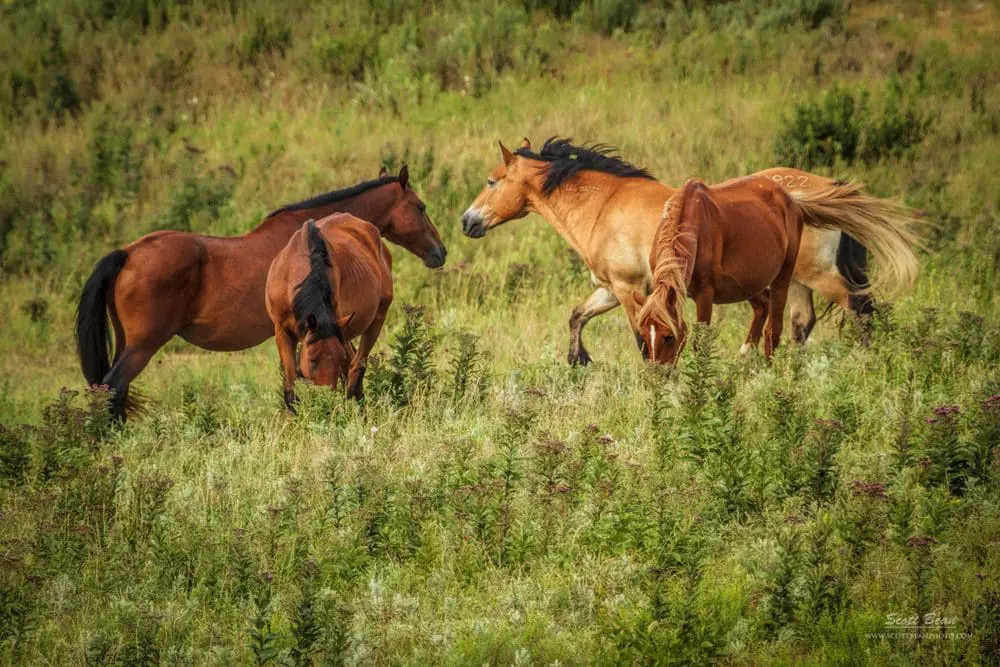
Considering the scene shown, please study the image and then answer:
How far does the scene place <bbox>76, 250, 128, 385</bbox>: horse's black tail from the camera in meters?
9.07

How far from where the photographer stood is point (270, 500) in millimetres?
6988

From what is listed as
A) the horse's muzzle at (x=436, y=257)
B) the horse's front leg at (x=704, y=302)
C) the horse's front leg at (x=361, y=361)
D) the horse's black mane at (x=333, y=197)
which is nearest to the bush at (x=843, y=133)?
the horse's muzzle at (x=436, y=257)

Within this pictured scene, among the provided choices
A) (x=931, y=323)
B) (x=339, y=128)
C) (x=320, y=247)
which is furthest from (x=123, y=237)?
(x=931, y=323)

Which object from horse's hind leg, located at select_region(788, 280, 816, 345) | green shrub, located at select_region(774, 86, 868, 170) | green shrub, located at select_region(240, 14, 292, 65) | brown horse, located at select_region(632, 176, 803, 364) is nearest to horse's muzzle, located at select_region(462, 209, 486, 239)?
brown horse, located at select_region(632, 176, 803, 364)

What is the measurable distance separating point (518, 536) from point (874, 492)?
1.79 meters

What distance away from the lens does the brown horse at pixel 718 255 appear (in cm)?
790

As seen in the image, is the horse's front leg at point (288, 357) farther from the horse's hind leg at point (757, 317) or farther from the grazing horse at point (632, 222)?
the horse's hind leg at point (757, 317)

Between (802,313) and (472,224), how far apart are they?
10.3 ft

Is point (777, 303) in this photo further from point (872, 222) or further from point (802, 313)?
point (802, 313)

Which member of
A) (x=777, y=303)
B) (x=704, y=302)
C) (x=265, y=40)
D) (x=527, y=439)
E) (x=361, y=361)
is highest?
(x=704, y=302)

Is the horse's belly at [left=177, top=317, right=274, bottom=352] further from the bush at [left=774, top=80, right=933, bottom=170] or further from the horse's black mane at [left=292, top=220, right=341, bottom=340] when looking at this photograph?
the bush at [left=774, top=80, right=933, bottom=170]

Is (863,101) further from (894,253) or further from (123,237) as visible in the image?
(123,237)

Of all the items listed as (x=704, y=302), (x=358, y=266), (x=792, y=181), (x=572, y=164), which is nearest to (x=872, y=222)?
(x=792, y=181)

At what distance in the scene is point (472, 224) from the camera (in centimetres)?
1096
